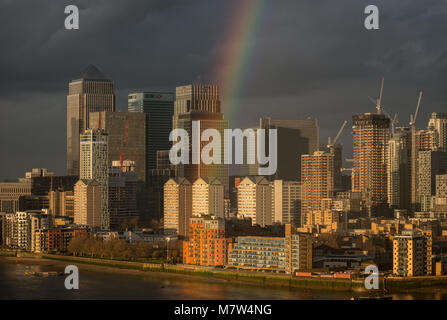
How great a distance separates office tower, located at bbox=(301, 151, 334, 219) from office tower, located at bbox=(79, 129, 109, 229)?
16.1 meters

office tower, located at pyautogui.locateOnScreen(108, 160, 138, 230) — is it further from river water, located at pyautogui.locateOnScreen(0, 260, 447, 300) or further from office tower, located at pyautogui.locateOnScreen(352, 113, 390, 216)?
river water, located at pyautogui.locateOnScreen(0, 260, 447, 300)

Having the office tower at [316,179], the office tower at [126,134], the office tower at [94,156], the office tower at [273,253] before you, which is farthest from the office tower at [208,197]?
the office tower at [126,134]

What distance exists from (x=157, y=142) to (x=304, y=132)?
14.9 metres

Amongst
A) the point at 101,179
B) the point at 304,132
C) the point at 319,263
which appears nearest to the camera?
the point at 319,263

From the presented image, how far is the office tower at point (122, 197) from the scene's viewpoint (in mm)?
77750

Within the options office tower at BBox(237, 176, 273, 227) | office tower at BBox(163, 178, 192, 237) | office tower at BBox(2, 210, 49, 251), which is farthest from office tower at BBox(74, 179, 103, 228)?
office tower at BBox(237, 176, 273, 227)

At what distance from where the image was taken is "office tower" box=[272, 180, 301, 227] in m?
79.4

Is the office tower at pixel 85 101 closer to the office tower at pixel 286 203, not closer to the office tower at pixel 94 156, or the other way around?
the office tower at pixel 94 156

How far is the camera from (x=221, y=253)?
161ft

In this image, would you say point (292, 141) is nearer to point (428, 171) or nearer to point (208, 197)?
point (428, 171)

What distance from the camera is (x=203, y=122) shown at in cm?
9194

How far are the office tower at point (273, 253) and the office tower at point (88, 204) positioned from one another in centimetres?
2674

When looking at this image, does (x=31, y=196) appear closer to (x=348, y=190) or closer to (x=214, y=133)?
(x=214, y=133)
